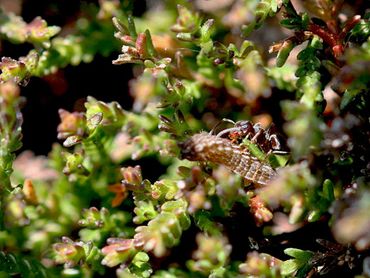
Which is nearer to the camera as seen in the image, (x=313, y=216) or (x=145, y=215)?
(x=313, y=216)

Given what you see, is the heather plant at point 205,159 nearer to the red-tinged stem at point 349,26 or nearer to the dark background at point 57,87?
the red-tinged stem at point 349,26

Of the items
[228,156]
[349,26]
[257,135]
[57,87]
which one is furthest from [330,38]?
[57,87]

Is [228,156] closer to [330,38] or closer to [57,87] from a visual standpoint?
[330,38]

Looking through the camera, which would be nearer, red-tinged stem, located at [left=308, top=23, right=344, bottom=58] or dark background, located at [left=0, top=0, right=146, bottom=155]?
red-tinged stem, located at [left=308, top=23, right=344, bottom=58]

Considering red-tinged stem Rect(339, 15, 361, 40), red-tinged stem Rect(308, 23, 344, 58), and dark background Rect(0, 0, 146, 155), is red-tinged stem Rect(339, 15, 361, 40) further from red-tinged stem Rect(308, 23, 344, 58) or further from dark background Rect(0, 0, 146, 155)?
dark background Rect(0, 0, 146, 155)

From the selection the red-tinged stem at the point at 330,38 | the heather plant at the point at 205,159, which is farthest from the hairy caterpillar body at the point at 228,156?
the red-tinged stem at the point at 330,38

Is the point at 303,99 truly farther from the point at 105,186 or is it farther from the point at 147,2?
the point at 147,2

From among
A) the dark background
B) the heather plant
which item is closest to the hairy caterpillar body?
the heather plant

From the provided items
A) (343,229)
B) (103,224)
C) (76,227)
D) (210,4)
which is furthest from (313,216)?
(210,4)
